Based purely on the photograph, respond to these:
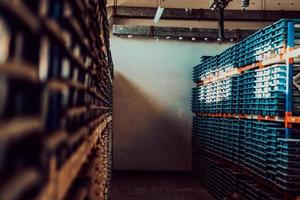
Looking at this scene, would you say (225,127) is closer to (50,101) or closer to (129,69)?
(129,69)

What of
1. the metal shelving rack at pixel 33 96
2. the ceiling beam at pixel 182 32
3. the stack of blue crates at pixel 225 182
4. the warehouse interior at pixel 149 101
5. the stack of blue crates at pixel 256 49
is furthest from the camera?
the ceiling beam at pixel 182 32

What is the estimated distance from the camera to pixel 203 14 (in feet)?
39.1

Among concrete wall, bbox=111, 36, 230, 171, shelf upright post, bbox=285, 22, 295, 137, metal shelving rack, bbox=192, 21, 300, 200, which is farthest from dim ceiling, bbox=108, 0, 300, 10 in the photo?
shelf upright post, bbox=285, 22, 295, 137

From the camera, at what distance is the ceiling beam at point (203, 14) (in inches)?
463

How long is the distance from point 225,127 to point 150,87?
418cm

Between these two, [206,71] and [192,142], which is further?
[192,142]

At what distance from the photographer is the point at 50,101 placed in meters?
0.92

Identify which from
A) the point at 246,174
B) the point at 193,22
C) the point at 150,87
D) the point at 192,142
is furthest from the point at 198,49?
the point at 246,174

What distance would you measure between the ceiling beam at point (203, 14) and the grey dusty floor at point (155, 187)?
4.41 metres

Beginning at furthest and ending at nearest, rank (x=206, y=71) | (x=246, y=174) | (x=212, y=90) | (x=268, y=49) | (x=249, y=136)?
1. (x=206, y=71)
2. (x=212, y=90)
3. (x=246, y=174)
4. (x=249, y=136)
5. (x=268, y=49)

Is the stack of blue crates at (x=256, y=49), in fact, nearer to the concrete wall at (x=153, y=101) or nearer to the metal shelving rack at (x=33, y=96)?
the concrete wall at (x=153, y=101)

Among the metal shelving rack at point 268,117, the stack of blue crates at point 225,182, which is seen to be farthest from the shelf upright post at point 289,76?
the stack of blue crates at point 225,182

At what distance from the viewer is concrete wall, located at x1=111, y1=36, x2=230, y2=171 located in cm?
1198

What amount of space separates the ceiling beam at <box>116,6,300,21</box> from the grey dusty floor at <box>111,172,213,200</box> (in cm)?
441
